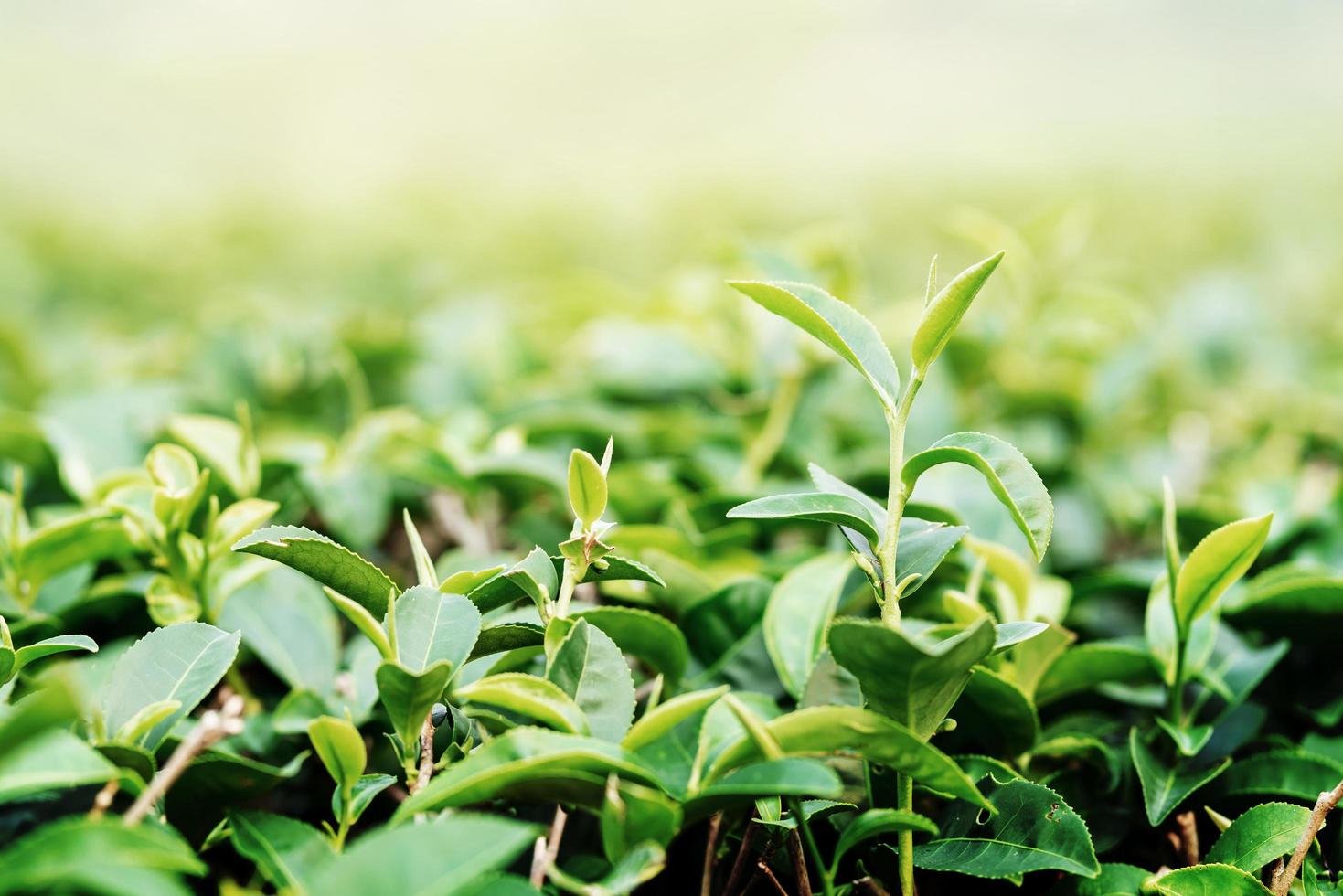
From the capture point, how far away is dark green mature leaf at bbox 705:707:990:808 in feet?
2.08

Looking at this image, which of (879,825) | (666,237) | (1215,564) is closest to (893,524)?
(879,825)

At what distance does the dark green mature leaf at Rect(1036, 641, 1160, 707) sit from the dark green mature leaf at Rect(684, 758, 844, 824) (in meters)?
0.40

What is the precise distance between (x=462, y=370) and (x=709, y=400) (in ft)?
1.37

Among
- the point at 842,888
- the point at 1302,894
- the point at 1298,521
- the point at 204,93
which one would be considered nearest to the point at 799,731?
the point at 842,888

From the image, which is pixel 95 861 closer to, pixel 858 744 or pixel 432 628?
pixel 432 628

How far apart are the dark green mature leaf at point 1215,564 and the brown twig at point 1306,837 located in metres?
0.18

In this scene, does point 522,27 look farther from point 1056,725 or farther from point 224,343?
point 1056,725

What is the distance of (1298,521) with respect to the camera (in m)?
1.29

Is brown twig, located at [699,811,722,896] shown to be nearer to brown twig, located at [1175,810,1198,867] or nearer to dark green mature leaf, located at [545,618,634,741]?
dark green mature leaf, located at [545,618,634,741]

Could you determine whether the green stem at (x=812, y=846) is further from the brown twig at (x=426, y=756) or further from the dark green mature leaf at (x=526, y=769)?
the brown twig at (x=426, y=756)

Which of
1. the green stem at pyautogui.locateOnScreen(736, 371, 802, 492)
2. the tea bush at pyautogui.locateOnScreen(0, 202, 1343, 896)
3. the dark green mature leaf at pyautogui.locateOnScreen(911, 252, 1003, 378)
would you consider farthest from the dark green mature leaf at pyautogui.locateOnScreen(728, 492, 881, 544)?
the green stem at pyautogui.locateOnScreen(736, 371, 802, 492)

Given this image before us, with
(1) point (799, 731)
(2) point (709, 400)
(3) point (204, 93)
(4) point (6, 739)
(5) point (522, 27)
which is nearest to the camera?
(4) point (6, 739)

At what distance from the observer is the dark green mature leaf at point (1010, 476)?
2.19 feet

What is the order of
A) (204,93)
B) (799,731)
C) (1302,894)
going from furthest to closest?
(204,93) < (1302,894) < (799,731)
